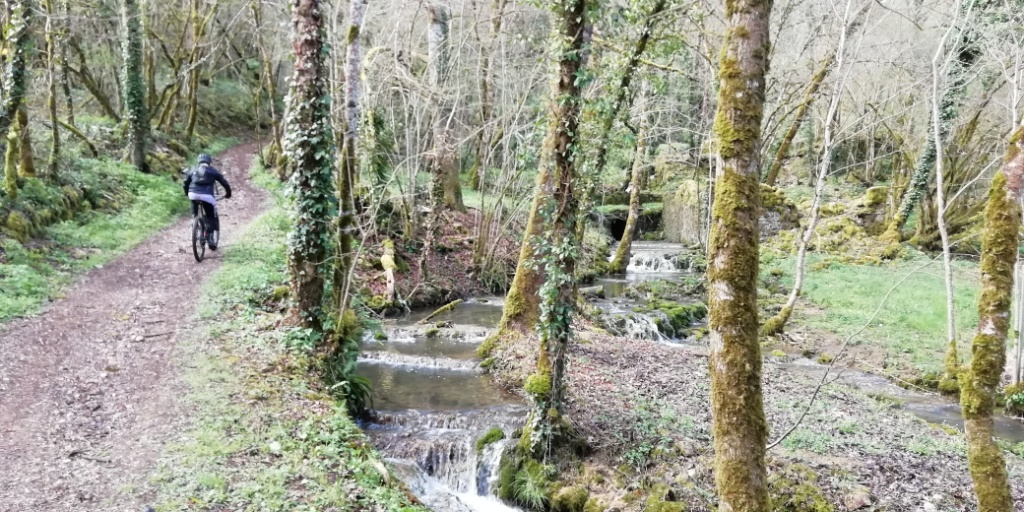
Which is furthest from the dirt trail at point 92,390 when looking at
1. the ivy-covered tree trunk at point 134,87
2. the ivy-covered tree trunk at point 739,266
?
the ivy-covered tree trunk at point 134,87

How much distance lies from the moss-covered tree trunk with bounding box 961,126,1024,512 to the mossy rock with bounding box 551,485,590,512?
351 cm

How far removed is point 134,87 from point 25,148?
6.43 meters

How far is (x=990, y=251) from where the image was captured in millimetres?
4117

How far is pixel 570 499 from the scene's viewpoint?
637 cm

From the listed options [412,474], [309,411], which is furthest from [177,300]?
[412,474]

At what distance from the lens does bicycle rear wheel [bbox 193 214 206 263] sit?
34.6 ft

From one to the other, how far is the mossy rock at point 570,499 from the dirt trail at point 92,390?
3994mm

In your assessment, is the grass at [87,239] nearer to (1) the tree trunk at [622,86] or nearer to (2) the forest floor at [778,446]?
(2) the forest floor at [778,446]

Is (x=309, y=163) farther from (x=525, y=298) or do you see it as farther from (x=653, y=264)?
(x=653, y=264)

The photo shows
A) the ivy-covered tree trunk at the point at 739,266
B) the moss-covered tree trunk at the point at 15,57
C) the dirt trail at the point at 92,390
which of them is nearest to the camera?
the ivy-covered tree trunk at the point at 739,266

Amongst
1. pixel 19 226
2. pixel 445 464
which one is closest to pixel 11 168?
pixel 19 226

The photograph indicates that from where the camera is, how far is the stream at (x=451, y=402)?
6.89m

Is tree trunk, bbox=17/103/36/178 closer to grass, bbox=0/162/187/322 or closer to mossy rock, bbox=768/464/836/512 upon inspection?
grass, bbox=0/162/187/322

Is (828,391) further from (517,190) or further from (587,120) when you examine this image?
(517,190)
